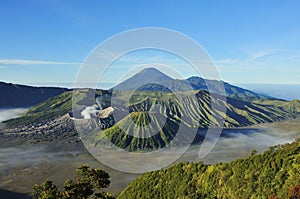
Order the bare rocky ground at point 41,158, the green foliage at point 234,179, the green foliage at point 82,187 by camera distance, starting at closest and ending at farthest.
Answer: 1. the green foliage at point 82,187
2. the green foliage at point 234,179
3. the bare rocky ground at point 41,158

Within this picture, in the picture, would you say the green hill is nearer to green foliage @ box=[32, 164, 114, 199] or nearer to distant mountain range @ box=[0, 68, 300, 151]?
distant mountain range @ box=[0, 68, 300, 151]

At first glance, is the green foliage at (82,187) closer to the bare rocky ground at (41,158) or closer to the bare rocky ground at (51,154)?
the bare rocky ground at (41,158)

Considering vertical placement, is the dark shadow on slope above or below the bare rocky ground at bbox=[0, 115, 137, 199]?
below

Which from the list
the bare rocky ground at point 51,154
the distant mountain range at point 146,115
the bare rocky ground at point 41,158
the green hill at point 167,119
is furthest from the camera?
the distant mountain range at point 146,115

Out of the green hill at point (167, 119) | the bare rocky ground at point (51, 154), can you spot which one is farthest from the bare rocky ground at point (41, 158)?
the green hill at point (167, 119)

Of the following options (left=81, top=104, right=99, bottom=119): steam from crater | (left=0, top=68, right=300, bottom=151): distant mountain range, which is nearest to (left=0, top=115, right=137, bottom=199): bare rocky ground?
(left=81, top=104, right=99, bottom=119): steam from crater

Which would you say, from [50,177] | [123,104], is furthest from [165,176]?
[123,104]

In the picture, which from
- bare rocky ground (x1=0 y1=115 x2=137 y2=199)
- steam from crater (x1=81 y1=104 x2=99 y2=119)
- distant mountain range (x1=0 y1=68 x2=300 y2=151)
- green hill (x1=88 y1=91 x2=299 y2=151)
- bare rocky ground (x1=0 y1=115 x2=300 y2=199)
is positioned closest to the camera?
bare rocky ground (x1=0 y1=115 x2=137 y2=199)

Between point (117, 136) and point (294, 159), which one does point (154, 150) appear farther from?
point (294, 159)

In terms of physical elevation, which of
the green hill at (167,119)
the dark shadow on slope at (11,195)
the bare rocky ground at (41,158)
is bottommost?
the dark shadow on slope at (11,195)
